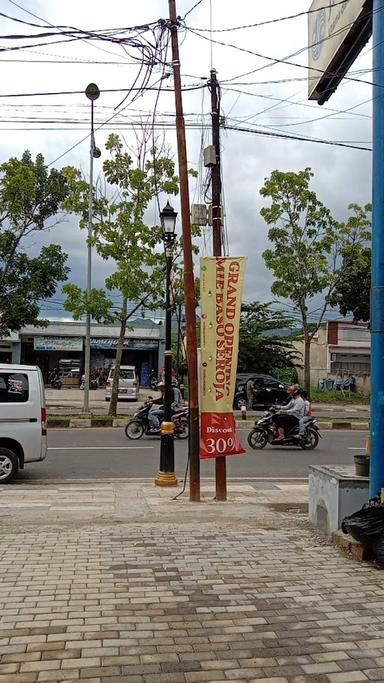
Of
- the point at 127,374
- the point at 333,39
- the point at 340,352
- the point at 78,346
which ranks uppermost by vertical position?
the point at 333,39

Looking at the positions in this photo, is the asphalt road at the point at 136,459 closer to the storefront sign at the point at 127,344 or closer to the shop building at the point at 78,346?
the shop building at the point at 78,346

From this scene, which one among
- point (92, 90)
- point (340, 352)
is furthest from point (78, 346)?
point (92, 90)

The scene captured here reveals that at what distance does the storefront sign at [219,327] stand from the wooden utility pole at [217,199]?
54 centimetres

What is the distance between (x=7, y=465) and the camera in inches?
407

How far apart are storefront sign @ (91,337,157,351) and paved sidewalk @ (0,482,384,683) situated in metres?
37.5

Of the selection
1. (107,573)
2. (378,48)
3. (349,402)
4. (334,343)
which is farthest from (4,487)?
(334,343)

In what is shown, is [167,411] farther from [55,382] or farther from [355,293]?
[55,382]

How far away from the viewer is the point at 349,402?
3666 centimetres

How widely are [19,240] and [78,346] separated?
890 inches

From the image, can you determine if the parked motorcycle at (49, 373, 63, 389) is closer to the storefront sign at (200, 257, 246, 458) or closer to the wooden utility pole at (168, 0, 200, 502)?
the wooden utility pole at (168, 0, 200, 502)

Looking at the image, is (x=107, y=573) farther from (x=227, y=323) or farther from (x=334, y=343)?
(x=334, y=343)

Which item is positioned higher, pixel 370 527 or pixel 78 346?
pixel 78 346

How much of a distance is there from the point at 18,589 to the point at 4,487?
5435 millimetres

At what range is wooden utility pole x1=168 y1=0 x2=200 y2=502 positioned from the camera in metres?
8.87
